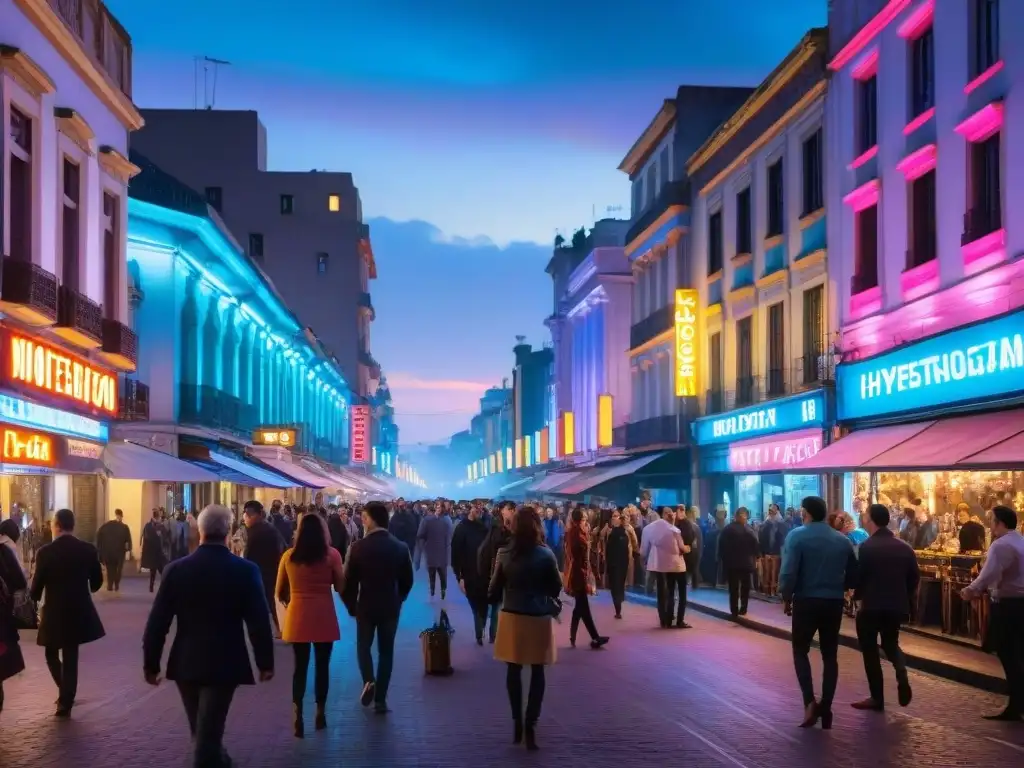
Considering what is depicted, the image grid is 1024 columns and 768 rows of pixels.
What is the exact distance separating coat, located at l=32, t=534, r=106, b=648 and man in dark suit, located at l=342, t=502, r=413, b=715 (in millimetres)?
2124

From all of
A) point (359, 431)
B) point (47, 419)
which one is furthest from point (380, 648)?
point (359, 431)

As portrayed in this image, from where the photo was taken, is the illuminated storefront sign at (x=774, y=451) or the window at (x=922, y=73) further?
the illuminated storefront sign at (x=774, y=451)

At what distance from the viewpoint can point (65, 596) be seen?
11594mm

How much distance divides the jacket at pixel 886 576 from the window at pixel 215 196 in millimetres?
73602

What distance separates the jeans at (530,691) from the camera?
9.87 metres

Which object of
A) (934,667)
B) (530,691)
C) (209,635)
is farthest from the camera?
(934,667)

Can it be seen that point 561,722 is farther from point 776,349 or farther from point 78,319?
point 776,349

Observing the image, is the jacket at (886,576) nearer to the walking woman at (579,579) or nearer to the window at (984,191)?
the walking woman at (579,579)

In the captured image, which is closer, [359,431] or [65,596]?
[65,596]

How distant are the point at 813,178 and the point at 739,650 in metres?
13.9

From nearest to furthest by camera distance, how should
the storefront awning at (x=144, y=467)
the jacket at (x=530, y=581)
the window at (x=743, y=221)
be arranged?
the jacket at (x=530, y=581)
the storefront awning at (x=144, y=467)
the window at (x=743, y=221)

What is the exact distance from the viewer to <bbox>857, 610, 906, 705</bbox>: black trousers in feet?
38.3

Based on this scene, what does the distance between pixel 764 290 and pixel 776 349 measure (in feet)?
5.13

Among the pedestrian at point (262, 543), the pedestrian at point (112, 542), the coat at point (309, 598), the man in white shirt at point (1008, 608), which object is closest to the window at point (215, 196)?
the pedestrian at point (112, 542)
